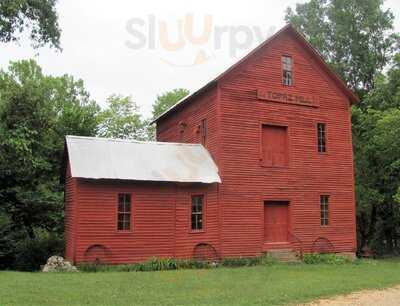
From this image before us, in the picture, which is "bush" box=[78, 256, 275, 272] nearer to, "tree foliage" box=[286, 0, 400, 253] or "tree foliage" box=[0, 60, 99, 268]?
"tree foliage" box=[0, 60, 99, 268]

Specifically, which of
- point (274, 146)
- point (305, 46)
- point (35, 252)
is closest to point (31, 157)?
point (35, 252)

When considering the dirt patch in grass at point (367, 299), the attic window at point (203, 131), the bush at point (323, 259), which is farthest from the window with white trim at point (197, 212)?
the dirt patch in grass at point (367, 299)

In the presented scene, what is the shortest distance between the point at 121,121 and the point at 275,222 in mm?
31961

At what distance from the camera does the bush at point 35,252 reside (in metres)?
24.3

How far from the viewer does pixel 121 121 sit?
5259 centimetres

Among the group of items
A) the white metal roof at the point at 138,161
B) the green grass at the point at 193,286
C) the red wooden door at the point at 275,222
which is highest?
the white metal roof at the point at 138,161

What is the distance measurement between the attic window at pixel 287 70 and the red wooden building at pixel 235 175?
47 millimetres

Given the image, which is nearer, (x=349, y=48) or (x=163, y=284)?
(x=163, y=284)

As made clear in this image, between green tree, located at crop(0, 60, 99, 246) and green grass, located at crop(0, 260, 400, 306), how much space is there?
9.17 metres

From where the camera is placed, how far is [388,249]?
3462cm

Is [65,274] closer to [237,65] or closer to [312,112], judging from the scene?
[237,65]

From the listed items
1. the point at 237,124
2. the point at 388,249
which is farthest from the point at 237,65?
the point at 388,249

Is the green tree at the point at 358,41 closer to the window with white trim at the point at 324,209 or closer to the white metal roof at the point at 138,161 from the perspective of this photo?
the window with white trim at the point at 324,209

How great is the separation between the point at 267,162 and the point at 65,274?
10.2 metres
